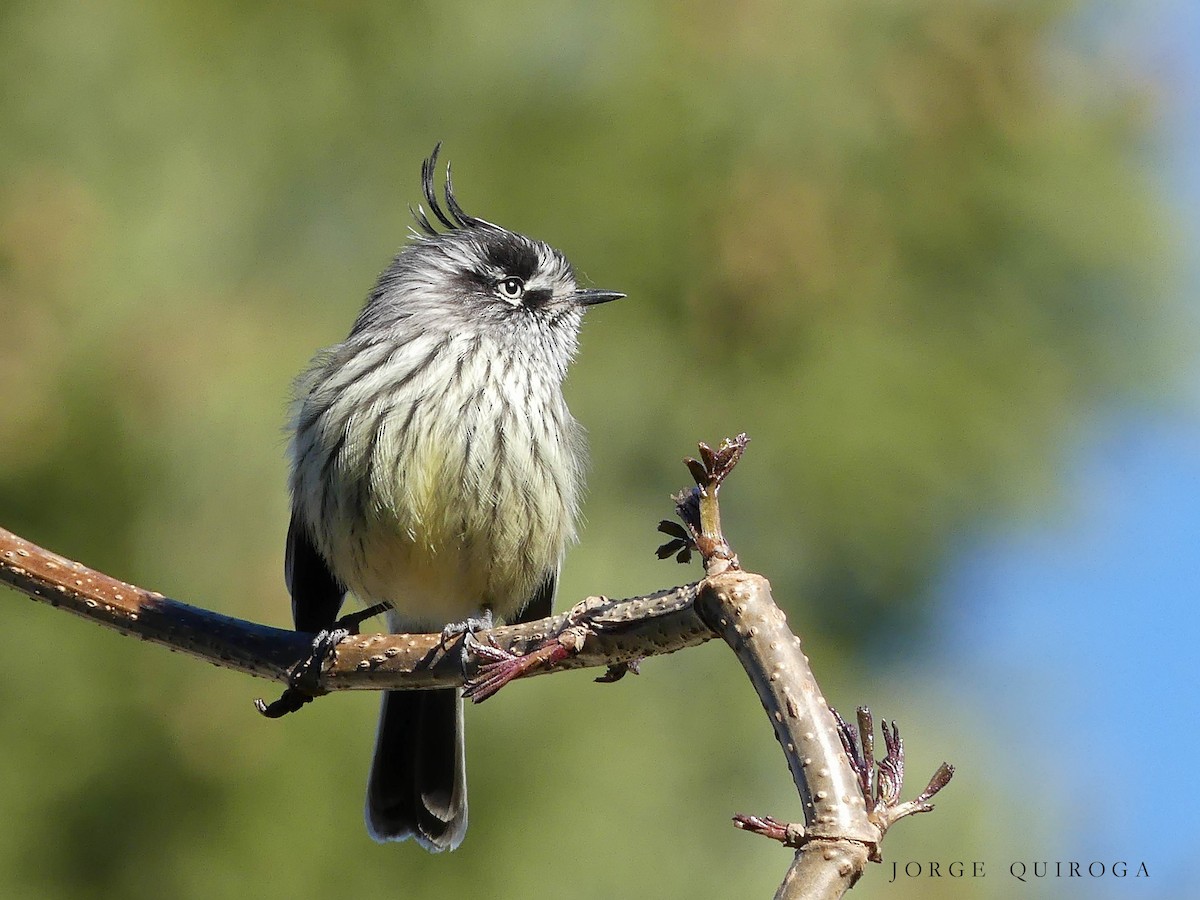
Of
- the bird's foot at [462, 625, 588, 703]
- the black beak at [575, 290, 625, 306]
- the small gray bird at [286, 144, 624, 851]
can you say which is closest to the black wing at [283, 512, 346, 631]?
the small gray bird at [286, 144, 624, 851]

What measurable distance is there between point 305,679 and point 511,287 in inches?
69.0

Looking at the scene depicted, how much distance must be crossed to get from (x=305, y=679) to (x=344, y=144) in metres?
3.92

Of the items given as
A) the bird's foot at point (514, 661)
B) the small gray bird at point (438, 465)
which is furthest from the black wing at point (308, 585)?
the bird's foot at point (514, 661)

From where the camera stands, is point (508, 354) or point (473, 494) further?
point (508, 354)

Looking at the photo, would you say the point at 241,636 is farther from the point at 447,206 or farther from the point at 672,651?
the point at 447,206

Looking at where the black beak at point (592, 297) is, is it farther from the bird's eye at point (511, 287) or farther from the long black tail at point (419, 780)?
the long black tail at point (419, 780)

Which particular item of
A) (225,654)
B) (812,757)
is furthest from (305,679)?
(812,757)

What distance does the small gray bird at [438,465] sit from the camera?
3.89m

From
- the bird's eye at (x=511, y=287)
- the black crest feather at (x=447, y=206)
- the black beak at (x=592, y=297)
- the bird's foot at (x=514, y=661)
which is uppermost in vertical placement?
the black crest feather at (x=447, y=206)

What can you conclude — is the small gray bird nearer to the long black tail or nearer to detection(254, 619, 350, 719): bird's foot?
the long black tail

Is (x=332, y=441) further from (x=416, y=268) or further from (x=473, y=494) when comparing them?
(x=416, y=268)

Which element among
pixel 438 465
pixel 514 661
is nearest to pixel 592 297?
pixel 438 465

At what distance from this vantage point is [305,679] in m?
3.32

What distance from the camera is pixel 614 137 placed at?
666 centimetres
